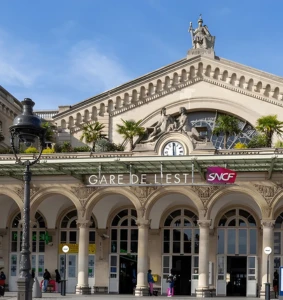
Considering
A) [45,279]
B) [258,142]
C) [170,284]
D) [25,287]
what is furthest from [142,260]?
[25,287]

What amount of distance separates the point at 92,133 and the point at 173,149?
8754mm

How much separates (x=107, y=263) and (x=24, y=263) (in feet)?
91.8

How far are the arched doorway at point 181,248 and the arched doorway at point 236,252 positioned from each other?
1.66 m

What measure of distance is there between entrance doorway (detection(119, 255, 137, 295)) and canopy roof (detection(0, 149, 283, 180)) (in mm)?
7387

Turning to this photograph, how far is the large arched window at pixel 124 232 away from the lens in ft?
Result: 161

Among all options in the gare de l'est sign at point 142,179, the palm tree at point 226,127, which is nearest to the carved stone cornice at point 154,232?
the gare de l'est sign at point 142,179

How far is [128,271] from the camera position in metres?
49.2

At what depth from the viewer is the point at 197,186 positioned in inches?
1705

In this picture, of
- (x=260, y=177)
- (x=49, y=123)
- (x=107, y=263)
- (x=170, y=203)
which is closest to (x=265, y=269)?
(x=260, y=177)

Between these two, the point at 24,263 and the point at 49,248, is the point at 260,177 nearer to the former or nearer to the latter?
the point at 49,248

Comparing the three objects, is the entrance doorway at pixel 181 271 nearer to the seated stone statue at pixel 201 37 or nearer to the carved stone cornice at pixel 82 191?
the carved stone cornice at pixel 82 191

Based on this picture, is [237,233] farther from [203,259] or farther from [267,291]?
[267,291]

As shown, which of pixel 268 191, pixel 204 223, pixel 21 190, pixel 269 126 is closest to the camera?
pixel 268 191

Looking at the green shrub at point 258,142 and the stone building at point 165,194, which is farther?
the green shrub at point 258,142
